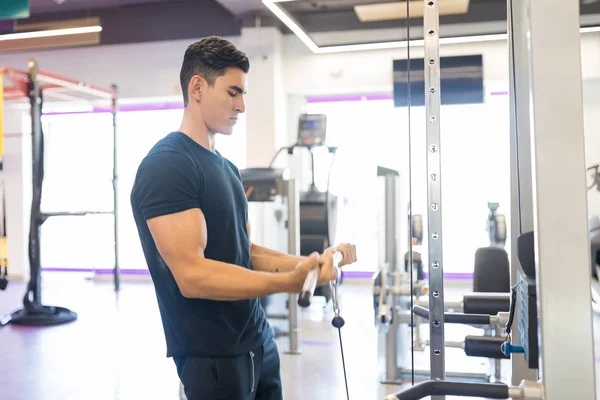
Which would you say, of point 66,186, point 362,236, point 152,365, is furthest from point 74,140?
point 152,365

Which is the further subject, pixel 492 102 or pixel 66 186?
pixel 66 186

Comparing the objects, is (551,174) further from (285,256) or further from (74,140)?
(74,140)

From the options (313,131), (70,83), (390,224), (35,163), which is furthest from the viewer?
A: (70,83)

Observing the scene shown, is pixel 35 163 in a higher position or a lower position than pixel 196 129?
higher

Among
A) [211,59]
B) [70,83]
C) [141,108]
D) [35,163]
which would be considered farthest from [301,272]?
[141,108]

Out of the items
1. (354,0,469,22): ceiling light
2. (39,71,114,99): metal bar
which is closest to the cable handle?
(354,0,469,22): ceiling light

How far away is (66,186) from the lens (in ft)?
28.6

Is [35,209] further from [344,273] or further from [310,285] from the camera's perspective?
[310,285]

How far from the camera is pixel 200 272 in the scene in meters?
1.35

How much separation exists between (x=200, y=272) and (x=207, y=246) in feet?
0.53

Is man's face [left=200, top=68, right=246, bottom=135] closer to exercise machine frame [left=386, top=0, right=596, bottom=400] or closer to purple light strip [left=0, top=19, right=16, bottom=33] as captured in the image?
exercise machine frame [left=386, top=0, right=596, bottom=400]

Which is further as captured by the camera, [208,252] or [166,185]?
[208,252]

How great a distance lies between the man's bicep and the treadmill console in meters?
4.51

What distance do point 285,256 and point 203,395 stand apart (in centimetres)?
50
